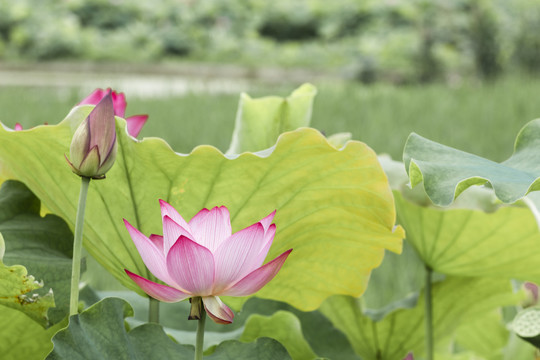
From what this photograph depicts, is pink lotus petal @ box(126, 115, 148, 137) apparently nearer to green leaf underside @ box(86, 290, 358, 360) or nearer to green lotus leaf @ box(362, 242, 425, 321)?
green leaf underside @ box(86, 290, 358, 360)

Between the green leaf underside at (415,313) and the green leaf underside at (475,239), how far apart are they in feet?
0.12

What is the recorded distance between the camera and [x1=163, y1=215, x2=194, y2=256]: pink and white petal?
422 millimetres

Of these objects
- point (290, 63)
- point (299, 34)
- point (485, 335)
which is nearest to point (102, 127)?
point (485, 335)

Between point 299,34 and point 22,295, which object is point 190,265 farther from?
point 299,34

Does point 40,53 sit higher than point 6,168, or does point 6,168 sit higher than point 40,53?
point 6,168

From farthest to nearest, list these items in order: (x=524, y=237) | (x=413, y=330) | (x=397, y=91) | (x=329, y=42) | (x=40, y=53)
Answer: (x=329, y=42), (x=40, y=53), (x=397, y=91), (x=413, y=330), (x=524, y=237)

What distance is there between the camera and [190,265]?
41 cm

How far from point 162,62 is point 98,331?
25.2ft

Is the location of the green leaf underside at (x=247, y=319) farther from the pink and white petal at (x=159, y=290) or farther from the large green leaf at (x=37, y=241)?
the pink and white petal at (x=159, y=290)

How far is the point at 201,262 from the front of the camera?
Answer: 0.41 metres

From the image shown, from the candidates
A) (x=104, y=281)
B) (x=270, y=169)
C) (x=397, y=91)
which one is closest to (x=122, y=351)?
(x=270, y=169)

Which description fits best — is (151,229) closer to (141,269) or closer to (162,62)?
(141,269)

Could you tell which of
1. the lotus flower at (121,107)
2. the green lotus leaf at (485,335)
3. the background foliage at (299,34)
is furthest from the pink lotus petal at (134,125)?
the background foliage at (299,34)

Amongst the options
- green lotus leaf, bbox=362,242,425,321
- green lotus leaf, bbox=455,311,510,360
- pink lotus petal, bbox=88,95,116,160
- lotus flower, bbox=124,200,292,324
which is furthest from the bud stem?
green lotus leaf, bbox=362,242,425,321
